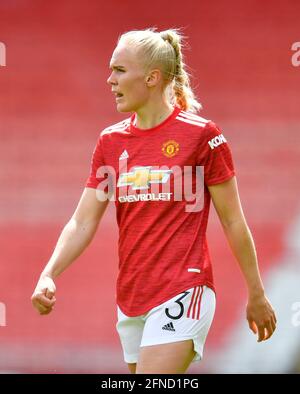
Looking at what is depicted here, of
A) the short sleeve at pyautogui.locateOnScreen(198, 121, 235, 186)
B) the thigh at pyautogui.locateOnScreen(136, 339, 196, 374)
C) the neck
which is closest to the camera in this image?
the thigh at pyautogui.locateOnScreen(136, 339, 196, 374)

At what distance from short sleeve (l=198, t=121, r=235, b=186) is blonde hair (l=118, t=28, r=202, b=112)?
0.93 feet

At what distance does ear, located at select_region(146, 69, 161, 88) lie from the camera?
309 cm

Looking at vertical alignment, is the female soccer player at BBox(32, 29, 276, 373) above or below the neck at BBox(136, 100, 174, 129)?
below

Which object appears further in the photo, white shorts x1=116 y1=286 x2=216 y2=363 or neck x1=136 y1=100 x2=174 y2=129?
neck x1=136 y1=100 x2=174 y2=129

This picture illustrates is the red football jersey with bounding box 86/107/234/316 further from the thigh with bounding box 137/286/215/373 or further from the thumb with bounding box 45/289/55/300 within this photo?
the thumb with bounding box 45/289/55/300

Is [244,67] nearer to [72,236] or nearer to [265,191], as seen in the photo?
[265,191]

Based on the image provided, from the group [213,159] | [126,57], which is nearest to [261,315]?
[213,159]

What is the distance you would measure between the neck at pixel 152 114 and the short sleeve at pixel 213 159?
0.59 ft

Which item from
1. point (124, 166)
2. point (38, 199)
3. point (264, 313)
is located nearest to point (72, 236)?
point (124, 166)

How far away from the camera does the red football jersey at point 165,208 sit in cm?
294

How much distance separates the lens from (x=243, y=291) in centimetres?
508

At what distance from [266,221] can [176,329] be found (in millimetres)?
2278

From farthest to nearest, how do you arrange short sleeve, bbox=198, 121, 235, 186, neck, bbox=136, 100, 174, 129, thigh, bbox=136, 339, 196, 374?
neck, bbox=136, 100, 174, 129
short sleeve, bbox=198, 121, 235, 186
thigh, bbox=136, 339, 196, 374

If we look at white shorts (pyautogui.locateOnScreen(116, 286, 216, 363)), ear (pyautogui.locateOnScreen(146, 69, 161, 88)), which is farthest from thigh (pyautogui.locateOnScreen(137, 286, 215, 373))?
ear (pyautogui.locateOnScreen(146, 69, 161, 88))
